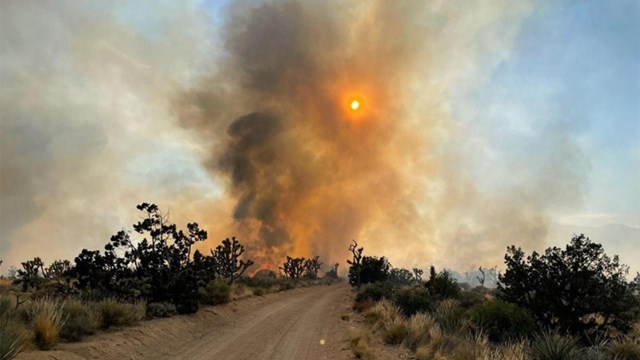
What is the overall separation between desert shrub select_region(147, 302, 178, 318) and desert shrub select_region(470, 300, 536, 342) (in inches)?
552

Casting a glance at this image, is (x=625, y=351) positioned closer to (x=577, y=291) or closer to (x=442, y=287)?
(x=577, y=291)

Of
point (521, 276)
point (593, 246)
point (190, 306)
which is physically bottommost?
point (190, 306)

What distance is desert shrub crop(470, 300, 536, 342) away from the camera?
16.6 m

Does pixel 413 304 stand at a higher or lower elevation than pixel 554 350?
higher

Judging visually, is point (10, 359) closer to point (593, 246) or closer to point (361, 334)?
point (361, 334)

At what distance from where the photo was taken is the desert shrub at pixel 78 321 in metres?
13.0

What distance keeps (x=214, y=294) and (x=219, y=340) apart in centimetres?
1040

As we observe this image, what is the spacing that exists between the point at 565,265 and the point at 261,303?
21797mm

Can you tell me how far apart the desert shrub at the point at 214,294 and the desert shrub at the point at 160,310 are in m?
5.22

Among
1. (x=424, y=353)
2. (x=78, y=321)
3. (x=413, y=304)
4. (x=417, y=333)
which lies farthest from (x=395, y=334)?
(x=78, y=321)

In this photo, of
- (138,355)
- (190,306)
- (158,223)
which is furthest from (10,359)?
(158,223)

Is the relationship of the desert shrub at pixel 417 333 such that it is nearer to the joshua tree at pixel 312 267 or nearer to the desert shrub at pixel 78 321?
the desert shrub at pixel 78 321

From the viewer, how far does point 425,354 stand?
42.1 ft

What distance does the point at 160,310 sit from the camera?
19.6 metres
